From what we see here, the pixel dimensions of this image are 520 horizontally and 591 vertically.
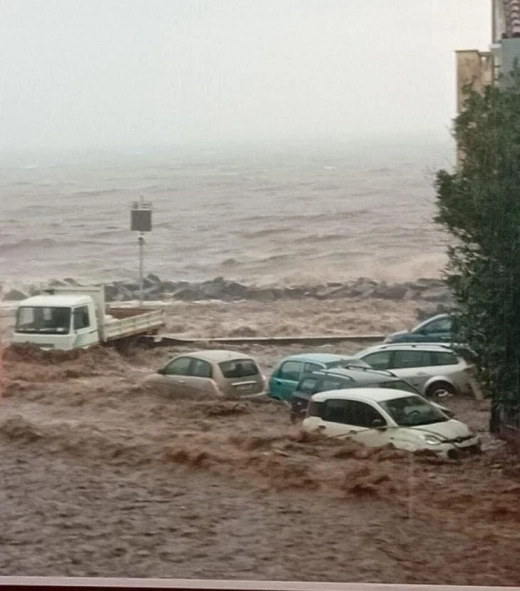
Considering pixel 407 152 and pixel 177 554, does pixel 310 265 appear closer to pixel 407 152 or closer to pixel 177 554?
pixel 407 152

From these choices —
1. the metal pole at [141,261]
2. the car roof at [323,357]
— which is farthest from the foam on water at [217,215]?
the car roof at [323,357]

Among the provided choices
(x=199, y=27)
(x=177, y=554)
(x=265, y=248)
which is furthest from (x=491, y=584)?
(x=199, y=27)

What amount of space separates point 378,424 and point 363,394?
50mm

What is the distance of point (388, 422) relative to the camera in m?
1.31

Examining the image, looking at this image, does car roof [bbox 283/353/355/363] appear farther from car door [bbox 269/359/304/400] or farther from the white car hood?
the white car hood

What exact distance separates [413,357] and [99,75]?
664mm

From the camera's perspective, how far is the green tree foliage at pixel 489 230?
129cm

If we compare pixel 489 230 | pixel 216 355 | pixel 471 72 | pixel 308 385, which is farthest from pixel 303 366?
pixel 471 72

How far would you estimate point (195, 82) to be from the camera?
4.50ft

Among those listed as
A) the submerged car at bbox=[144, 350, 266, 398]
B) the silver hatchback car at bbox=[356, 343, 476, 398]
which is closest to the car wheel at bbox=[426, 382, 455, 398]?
the silver hatchback car at bbox=[356, 343, 476, 398]

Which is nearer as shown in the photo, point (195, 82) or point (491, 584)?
point (491, 584)

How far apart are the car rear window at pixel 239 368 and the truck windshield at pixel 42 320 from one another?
0.84 feet

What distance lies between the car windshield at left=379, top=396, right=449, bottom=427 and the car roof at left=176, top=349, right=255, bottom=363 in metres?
0.24

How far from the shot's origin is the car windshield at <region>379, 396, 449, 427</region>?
1.31 metres
